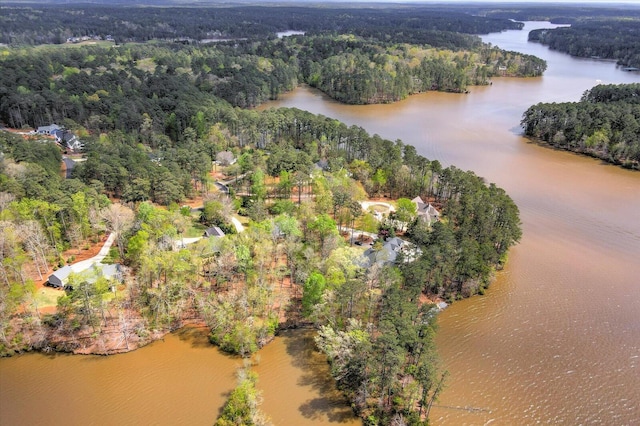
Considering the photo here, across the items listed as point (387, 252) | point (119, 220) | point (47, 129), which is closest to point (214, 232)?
point (119, 220)

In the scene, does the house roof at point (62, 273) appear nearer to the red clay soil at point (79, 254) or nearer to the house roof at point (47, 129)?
the red clay soil at point (79, 254)

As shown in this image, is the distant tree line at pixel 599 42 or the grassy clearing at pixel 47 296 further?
the distant tree line at pixel 599 42

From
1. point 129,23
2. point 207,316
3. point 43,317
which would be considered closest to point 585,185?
point 207,316

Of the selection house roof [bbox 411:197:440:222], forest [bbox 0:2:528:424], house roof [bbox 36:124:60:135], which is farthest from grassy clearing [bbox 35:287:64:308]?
house roof [bbox 36:124:60:135]

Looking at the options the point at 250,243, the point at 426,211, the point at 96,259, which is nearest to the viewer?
the point at 250,243

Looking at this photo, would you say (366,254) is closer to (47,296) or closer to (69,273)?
(69,273)

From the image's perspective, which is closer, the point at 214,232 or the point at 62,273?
the point at 62,273

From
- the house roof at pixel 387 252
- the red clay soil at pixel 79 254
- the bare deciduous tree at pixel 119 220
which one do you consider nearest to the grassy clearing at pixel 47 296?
the red clay soil at pixel 79 254

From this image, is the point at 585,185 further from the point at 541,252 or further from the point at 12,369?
the point at 12,369
